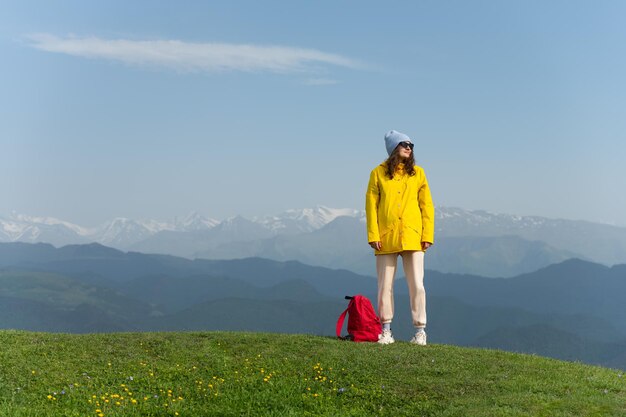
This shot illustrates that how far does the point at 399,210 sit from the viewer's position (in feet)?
54.6

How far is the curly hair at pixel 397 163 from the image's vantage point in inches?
663

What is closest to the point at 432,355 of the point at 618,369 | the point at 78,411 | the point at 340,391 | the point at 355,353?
the point at 355,353

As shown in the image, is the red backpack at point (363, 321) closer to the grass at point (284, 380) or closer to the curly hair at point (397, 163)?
the grass at point (284, 380)

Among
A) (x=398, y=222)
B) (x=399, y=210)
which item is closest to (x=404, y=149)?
(x=399, y=210)

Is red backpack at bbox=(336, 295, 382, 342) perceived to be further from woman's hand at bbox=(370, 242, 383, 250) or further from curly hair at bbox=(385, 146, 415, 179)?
curly hair at bbox=(385, 146, 415, 179)

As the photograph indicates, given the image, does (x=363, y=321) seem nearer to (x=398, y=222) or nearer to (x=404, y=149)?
(x=398, y=222)

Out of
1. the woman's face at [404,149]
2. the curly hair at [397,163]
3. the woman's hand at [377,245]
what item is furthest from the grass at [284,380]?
the woman's face at [404,149]

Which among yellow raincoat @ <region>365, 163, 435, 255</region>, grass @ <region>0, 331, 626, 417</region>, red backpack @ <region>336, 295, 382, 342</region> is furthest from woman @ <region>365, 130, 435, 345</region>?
grass @ <region>0, 331, 626, 417</region>

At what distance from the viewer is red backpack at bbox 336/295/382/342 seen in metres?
17.1

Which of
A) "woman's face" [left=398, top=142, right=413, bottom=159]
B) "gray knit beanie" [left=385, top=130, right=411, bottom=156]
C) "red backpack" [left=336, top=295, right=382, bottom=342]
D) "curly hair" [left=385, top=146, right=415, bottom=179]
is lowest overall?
"red backpack" [left=336, top=295, right=382, bottom=342]

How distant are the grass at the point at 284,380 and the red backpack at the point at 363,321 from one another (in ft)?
2.25

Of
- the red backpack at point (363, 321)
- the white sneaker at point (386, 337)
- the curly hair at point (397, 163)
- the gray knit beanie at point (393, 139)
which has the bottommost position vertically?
the white sneaker at point (386, 337)

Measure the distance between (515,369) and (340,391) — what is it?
12.2ft

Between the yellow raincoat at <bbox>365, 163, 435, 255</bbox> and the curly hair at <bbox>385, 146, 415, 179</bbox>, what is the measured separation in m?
0.09
